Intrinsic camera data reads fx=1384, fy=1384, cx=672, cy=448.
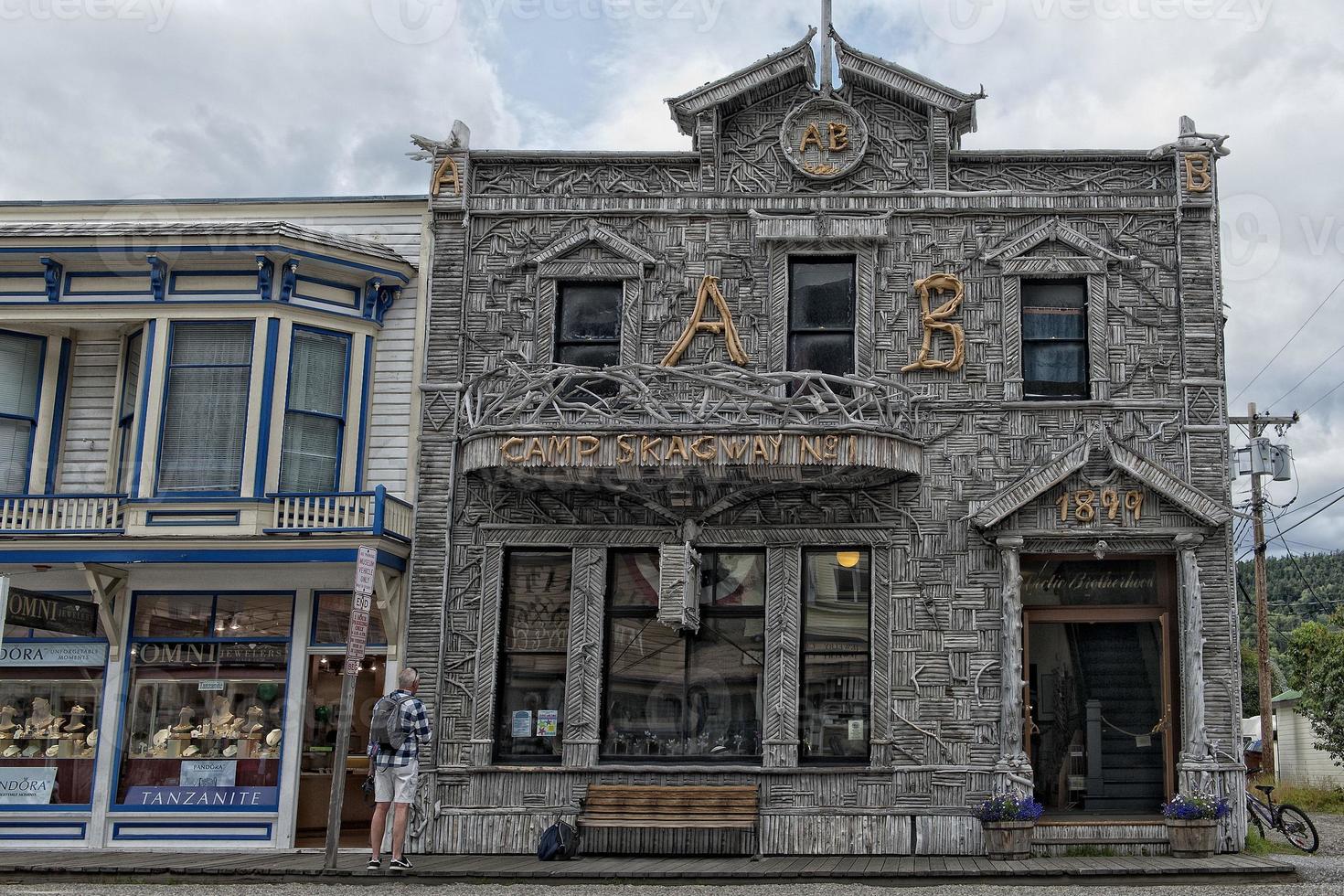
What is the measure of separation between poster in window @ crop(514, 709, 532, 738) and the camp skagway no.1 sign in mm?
7899

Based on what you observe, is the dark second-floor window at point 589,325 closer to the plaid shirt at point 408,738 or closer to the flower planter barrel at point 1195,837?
the plaid shirt at point 408,738

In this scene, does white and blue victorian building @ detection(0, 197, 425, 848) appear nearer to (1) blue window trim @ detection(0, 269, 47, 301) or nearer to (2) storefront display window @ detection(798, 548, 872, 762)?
(1) blue window trim @ detection(0, 269, 47, 301)

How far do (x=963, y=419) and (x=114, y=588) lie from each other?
1117cm

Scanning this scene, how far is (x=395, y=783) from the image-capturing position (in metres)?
14.9

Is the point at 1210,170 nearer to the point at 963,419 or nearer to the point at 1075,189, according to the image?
the point at 1075,189

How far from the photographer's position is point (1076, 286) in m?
17.9

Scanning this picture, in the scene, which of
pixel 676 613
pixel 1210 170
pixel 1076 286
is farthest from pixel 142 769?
pixel 1210 170

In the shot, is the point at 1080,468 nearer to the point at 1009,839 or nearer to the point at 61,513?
the point at 1009,839

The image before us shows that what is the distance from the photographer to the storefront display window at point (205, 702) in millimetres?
17391

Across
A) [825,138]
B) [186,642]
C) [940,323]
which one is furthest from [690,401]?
[186,642]

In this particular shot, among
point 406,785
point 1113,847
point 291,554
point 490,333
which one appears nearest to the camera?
point 406,785

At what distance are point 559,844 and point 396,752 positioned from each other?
2276 mm

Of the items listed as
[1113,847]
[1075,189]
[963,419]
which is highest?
[1075,189]

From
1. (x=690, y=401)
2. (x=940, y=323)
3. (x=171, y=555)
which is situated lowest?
(x=171, y=555)
